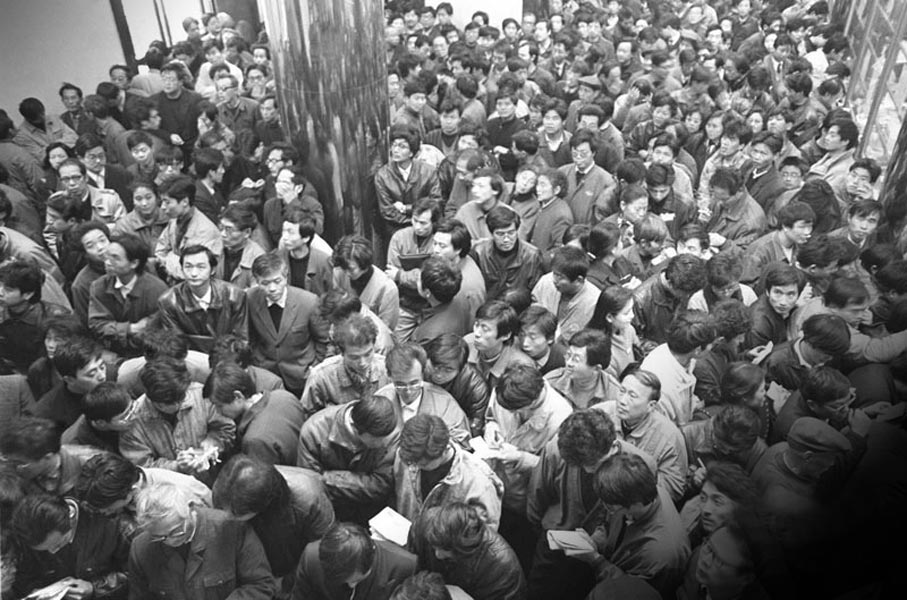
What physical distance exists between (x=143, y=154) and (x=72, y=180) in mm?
789

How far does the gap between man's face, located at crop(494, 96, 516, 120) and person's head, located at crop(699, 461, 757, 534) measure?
4.66 metres

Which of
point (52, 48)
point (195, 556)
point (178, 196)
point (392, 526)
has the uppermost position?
A: point (52, 48)

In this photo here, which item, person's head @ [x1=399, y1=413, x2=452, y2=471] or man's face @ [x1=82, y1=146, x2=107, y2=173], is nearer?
person's head @ [x1=399, y1=413, x2=452, y2=471]

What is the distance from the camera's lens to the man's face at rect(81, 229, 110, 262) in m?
4.34

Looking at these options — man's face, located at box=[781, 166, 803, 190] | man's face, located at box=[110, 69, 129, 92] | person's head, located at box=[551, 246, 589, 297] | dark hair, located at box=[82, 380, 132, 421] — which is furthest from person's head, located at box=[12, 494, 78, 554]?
man's face, located at box=[110, 69, 129, 92]

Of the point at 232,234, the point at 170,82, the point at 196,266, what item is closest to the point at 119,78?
the point at 170,82

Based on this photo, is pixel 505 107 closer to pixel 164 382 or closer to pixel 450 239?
pixel 450 239

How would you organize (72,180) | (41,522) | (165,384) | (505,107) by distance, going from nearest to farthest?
1. (41,522)
2. (165,384)
3. (72,180)
4. (505,107)

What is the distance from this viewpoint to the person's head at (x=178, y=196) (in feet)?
15.5

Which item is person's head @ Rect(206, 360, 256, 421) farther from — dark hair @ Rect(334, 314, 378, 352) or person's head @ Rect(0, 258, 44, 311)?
person's head @ Rect(0, 258, 44, 311)

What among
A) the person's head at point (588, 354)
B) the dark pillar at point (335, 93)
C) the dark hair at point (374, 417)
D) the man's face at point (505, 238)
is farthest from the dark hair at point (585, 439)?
the dark pillar at point (335, 93)

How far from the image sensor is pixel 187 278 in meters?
3.99

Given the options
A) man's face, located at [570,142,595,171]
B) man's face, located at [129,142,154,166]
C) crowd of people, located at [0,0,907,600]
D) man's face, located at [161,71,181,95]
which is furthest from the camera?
man's face, located at [161,71,181,95]

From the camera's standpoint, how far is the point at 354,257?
4.14 meters
